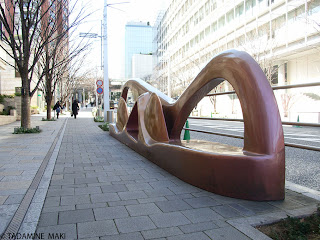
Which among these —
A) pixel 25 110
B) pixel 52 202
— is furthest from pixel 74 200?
pixel 25 110

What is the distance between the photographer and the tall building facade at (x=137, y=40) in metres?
90.2

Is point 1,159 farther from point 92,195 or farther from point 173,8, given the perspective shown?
point 173,8

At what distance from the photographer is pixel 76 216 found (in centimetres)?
317

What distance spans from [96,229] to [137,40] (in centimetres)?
10781

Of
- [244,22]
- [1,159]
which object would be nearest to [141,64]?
[244,22]

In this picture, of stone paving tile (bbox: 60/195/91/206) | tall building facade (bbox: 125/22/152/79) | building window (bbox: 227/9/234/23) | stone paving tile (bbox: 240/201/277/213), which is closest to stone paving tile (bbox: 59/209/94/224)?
stone paving tile (bbox: 60/195/91/206)

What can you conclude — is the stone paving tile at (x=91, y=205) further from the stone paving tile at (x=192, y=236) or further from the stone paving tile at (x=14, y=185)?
the stone paving tile at (x=14, y=185)

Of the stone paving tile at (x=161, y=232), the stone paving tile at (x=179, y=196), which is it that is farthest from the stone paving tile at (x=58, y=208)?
the stone paving tile at (x=179, y=196)

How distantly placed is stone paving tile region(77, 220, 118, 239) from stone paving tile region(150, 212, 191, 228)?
18.4 inches

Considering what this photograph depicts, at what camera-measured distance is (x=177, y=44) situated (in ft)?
184

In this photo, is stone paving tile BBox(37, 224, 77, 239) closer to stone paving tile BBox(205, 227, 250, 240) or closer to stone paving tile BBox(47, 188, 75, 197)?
stone paving tile BBox(47, 188, 75, 197)

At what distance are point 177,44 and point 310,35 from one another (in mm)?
36433

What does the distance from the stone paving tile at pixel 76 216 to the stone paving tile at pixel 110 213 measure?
71 mm

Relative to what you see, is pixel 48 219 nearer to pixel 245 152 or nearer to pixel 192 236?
pixel 192 236
